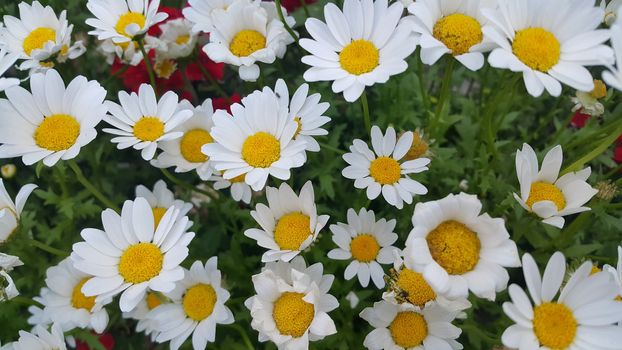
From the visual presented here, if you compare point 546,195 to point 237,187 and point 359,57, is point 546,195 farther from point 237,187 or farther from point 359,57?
point 237,187

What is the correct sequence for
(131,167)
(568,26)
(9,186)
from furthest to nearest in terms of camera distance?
(131,167) → (9,186) → (568,26)

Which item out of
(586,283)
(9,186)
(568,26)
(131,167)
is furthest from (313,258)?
(9,186)

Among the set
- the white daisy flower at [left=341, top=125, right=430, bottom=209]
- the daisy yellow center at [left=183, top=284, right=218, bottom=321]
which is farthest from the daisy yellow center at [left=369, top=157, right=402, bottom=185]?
the daisy yellow center at [left=183, top=284, right=218, bottom=321]

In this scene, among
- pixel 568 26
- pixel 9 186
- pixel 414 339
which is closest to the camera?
pixel 568 26

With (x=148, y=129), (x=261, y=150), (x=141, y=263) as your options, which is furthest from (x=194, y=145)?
(x=141, y=263)

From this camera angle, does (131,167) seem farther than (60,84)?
Yes

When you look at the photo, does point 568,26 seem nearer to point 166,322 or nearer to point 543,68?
point 543,68
